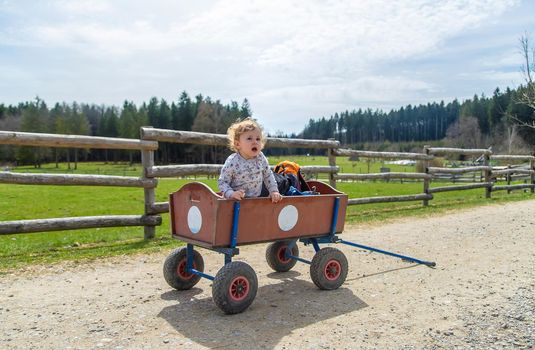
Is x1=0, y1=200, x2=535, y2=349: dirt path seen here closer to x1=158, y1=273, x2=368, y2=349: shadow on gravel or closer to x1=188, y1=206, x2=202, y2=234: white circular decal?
x1=158, y1=273, x2=368, y2=349: shadow on gravel

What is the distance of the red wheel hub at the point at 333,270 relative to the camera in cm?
498

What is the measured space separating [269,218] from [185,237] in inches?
34.3

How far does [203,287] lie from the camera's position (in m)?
5.11

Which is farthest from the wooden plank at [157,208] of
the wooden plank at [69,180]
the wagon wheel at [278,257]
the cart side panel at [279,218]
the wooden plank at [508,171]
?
the wooden plank at [508,171]

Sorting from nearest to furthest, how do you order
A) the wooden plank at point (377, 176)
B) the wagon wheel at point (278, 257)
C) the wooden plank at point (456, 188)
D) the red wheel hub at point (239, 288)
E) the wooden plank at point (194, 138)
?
the red wheel hub at point (239, 288)
the wagon wheel at point (278, 257)
the wooden plank at point (194, 138)
the wooden plank at point (377, 176)
the wooden plank at point (456, 188)

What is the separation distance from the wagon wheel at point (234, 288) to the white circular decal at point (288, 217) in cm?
63

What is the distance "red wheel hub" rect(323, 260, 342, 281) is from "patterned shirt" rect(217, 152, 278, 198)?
1055 millimetres

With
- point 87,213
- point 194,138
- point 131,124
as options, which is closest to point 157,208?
point 194,138

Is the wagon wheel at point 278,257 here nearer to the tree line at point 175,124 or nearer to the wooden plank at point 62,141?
the wooden plank at point 62,141

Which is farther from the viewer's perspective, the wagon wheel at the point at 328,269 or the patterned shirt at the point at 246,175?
the wagon wheel at the point at 328,269

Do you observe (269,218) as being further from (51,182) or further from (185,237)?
(51,182)

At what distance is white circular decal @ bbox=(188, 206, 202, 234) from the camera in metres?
4.43

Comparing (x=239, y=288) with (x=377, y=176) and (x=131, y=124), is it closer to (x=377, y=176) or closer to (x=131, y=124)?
(x=377, y=176)

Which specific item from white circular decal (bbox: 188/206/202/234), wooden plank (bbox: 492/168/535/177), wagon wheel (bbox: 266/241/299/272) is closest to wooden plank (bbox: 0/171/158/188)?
wagon wheel (bbox: 266/241/299/272)
